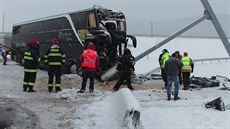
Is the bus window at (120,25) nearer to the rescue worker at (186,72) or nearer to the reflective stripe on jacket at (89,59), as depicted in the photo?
the rescue worker at (186,72)

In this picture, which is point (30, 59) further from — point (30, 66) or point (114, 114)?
point (114, 114)

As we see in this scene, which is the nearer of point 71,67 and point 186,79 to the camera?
point 186,79

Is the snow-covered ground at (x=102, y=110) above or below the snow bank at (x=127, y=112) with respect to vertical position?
below

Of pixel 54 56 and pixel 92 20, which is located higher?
pixel 92 20

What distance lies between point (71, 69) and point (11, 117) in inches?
402

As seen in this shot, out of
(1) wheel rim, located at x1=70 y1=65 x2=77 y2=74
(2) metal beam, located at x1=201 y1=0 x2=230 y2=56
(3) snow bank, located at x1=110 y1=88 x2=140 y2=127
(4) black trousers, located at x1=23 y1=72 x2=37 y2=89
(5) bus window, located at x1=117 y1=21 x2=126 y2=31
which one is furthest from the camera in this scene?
(5) bus window, located at x1=117 y1=21 x2=126 y2=31

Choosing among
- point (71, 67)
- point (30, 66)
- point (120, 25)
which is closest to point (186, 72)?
point (120, 25)

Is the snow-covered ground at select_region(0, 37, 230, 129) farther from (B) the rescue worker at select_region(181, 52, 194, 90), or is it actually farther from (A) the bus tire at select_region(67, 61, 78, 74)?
(A) the bus tire at select_region(67, 61, 78, 74)

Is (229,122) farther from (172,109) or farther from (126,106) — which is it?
(126,106)

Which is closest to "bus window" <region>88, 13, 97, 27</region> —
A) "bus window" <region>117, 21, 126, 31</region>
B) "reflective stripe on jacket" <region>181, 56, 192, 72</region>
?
"bus window" <region>117, 21, 126, 31</region>

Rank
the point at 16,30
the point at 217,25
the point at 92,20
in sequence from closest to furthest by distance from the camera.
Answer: the point at 92,20 < the point at 217,25 < the point at 16,30

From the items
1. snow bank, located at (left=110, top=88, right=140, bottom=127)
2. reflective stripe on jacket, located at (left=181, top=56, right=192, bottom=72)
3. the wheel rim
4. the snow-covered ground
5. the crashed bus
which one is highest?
the crashed bus

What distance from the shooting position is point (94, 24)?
1655 cm

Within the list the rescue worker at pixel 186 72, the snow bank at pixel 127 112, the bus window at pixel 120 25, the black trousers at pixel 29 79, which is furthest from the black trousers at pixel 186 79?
the snow bank at pixel 127 112
